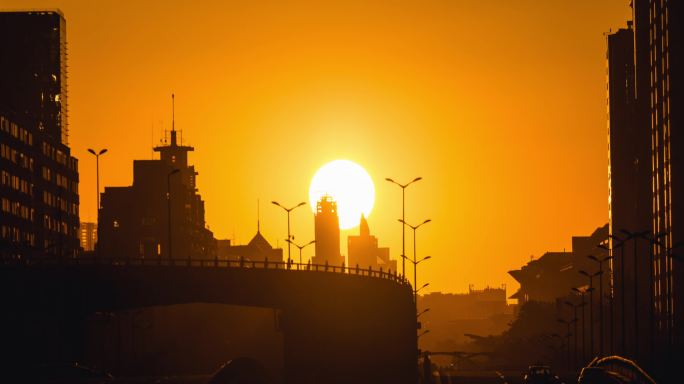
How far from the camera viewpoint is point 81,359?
15925 centimetres

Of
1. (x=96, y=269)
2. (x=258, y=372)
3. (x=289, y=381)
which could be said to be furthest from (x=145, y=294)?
(x=258, y=372)

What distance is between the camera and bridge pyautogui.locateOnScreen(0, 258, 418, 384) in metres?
120

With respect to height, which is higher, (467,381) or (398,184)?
(398,184)

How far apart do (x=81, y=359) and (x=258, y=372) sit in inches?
2499

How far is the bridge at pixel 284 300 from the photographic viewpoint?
119688mm

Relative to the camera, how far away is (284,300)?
13088 cm

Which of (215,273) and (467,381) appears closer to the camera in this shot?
(215,273)

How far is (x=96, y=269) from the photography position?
→ 396 ft

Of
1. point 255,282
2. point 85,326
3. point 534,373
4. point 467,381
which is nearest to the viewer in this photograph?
point 534,373

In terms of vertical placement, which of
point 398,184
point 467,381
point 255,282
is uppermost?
point 398,184

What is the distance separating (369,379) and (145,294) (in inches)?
893

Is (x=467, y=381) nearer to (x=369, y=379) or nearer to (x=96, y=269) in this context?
(x=369, y=379)

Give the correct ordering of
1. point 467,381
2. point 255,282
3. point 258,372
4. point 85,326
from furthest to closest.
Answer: point 85,326 → point 467,381 → point 255,282 → point 258,372

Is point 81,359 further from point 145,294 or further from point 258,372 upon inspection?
point 258,372
